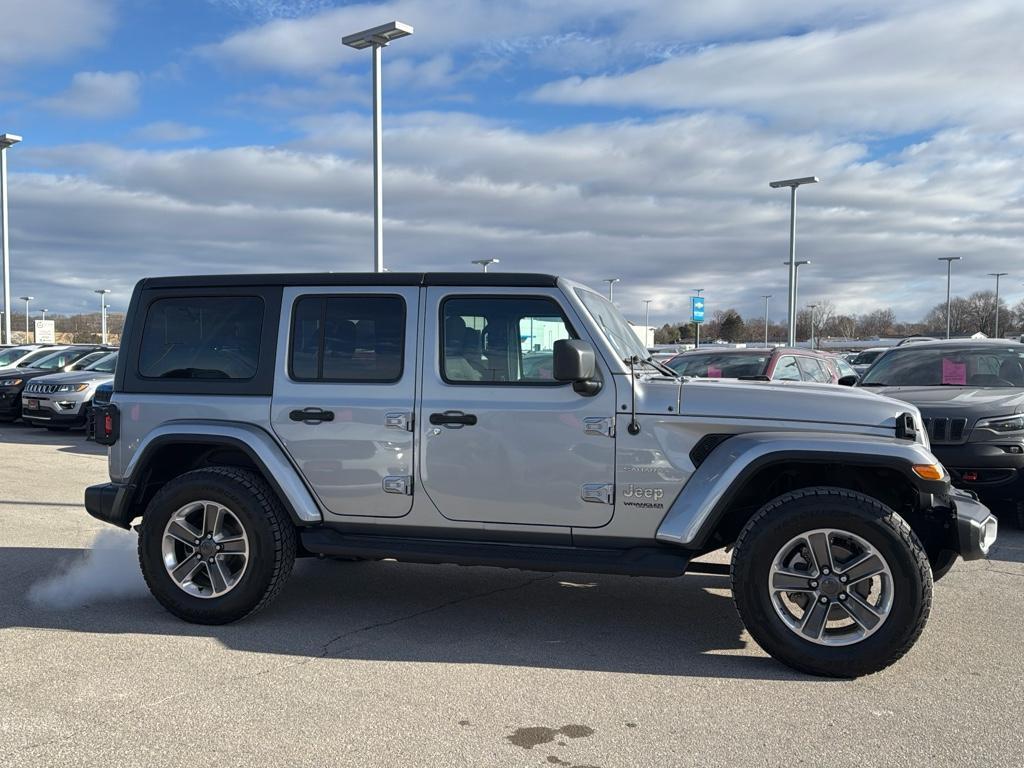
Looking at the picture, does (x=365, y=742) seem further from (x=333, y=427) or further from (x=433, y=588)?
(x=433, y=588)

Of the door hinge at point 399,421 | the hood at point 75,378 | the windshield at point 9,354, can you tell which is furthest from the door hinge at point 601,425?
the windshield at point 9,354

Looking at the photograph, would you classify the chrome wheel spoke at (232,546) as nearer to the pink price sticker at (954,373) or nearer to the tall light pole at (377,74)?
the pink price sticker at (954,373)

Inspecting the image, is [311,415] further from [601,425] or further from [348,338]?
[601,425]

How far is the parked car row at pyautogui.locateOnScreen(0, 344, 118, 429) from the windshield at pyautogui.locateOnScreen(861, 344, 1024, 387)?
40.9ft

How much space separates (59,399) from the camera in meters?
15.3

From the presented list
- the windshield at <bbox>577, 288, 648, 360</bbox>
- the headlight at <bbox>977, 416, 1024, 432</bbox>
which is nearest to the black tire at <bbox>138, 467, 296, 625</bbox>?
the windshield at <bbox>577, 288, 648, 360</bbox>

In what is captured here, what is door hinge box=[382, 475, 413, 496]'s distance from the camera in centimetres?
489

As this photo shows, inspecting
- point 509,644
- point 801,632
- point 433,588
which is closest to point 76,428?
point 433,588

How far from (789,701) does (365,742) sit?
6.30 ft

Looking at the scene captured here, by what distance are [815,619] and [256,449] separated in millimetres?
3128

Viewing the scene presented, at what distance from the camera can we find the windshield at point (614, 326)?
492cm

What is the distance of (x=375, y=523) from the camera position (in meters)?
5.00

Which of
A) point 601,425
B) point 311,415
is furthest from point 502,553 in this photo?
point 311,415

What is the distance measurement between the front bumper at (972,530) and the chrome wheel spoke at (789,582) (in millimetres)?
774
